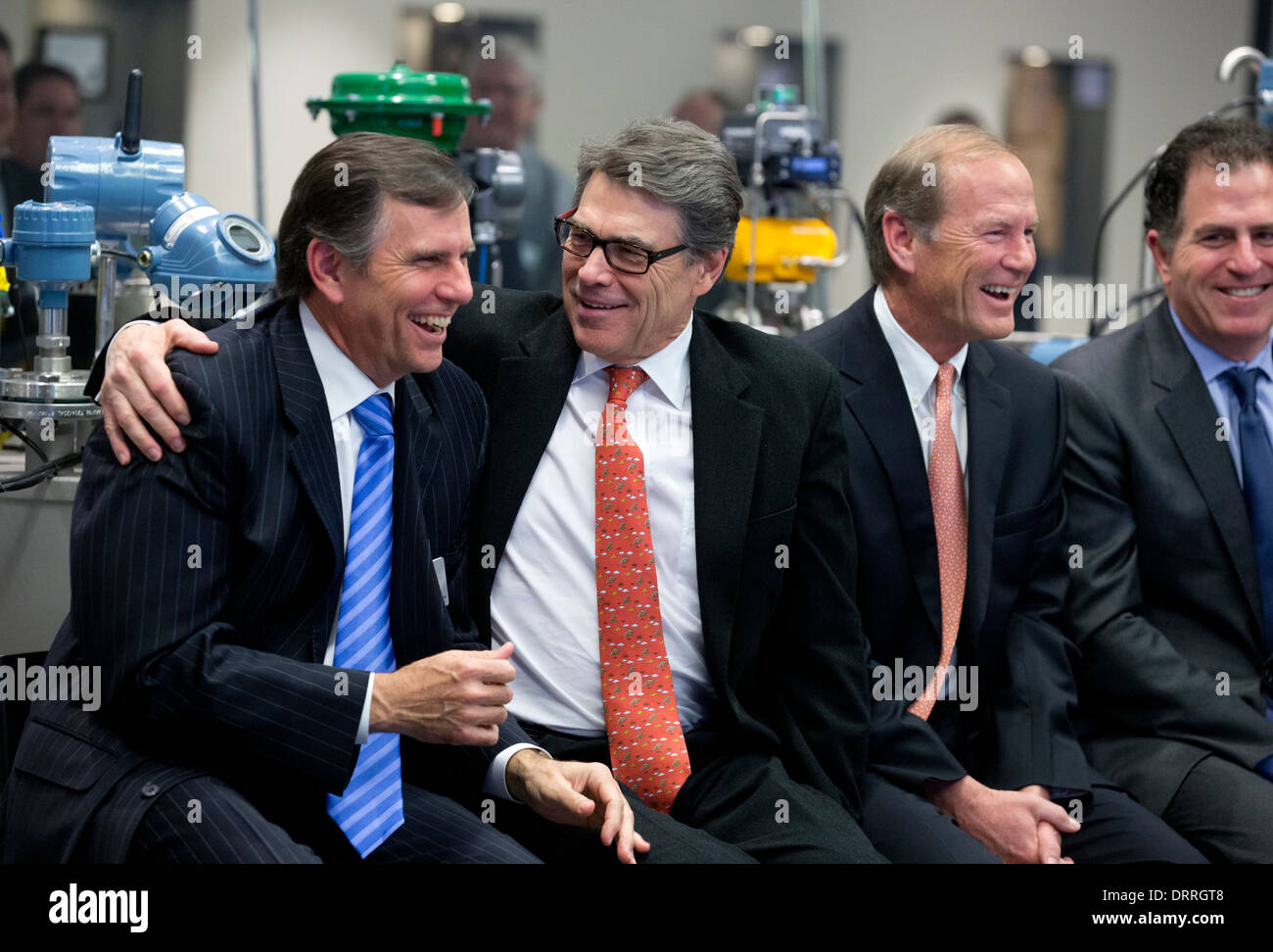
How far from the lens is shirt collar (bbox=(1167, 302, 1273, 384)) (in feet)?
7.99

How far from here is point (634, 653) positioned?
6.46 feet

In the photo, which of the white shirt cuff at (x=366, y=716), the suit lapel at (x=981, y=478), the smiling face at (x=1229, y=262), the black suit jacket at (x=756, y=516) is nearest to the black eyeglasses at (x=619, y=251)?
the black suit jacket at (x=756, y=516)

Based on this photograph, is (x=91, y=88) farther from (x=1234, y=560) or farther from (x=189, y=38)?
(x=1234, y=560)

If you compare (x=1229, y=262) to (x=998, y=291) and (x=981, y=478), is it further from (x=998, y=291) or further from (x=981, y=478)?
(x=981, y=478)

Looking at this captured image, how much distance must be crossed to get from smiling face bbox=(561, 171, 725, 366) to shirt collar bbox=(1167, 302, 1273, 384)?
966 mm

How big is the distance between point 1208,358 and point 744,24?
3.60 metres

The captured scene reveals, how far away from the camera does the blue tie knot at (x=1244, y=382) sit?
242 cm

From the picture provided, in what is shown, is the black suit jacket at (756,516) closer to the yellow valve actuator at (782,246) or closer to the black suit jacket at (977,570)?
the black suit jacket at (977,570)

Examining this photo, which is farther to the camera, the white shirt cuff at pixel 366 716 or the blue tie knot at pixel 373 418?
the blue tie knot at pixel 373 418

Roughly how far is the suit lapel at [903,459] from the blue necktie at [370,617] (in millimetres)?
796

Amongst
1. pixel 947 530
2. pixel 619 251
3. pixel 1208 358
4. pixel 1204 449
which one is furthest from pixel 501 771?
pixel 1208 358

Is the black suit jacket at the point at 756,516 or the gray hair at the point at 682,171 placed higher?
the gray hair at the point at 682,171

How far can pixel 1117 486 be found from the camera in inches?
93.1
